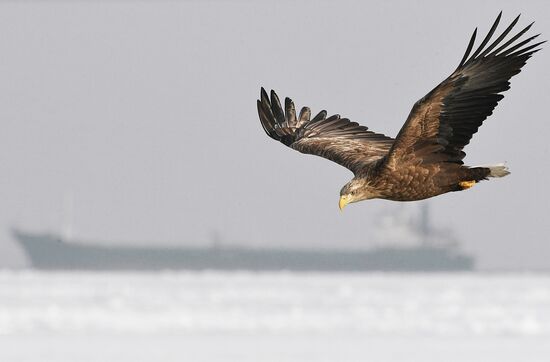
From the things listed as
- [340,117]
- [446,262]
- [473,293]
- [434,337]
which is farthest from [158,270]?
[340,117]

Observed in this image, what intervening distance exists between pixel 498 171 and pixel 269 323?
207 feet

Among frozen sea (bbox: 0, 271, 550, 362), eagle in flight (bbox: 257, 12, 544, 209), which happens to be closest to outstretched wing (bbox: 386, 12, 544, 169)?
eagle in flight (bbox: 257, 12, 544, 209)

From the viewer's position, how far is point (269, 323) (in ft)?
245

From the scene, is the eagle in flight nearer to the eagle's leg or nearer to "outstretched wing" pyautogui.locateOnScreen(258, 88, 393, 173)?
the eagle's leg

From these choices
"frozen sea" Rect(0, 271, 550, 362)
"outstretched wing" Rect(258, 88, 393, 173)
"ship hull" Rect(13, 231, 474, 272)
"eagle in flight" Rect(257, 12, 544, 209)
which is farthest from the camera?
"ship hull" Rect(13, 231, 474, 272)

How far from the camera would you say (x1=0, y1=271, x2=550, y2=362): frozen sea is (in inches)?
2142

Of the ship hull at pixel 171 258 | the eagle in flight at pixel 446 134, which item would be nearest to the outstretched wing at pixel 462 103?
the eagle in flight at pixel 446 134

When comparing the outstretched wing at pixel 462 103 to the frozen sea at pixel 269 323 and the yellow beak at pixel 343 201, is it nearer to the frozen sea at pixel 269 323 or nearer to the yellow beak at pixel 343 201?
the yellow beak at pixel 343 201

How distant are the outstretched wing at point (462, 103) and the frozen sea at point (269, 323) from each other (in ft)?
129

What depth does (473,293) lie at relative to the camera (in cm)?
11744

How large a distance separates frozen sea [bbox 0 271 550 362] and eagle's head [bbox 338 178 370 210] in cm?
3880

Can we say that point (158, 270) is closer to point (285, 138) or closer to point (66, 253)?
point (66, 253)

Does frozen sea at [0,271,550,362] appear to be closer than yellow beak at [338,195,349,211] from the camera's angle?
No

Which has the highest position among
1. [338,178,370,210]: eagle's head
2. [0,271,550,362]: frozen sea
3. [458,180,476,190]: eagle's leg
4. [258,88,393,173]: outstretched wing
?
[258,88,393,173]: outstretched wing
